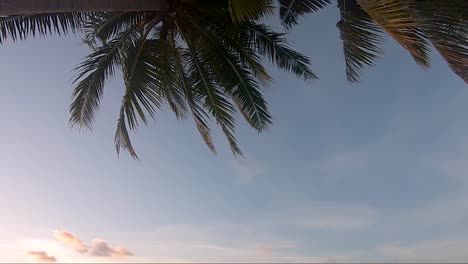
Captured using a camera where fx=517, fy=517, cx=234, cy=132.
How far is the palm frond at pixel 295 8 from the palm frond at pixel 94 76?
281cm

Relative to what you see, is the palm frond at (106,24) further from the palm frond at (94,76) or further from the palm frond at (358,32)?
the palm frond at (358,32)

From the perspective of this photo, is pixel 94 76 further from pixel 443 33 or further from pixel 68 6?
pixel 443 33

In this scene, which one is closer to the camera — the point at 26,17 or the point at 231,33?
the point at 26,17

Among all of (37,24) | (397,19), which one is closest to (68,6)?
(37,24)

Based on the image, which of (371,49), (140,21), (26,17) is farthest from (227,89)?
(26,17)

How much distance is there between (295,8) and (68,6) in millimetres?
4398

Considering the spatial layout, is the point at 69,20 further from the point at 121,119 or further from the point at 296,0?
the point at 296,0

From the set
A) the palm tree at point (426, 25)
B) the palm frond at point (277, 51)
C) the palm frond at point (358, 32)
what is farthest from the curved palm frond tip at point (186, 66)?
the palm tree at point (426, 25)

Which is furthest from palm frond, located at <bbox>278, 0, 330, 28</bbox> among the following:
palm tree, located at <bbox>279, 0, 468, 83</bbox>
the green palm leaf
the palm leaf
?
palm tree, located at <bbox>279, 0, 468, 83</bbox>

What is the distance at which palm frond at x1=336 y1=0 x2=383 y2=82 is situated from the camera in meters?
7.54

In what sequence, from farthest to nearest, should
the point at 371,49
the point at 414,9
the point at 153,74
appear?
the point at 153,74, the point at 371,49, the point at 414,9

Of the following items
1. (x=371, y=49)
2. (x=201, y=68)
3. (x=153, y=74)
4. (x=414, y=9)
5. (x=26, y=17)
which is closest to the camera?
(x=414, y=9)

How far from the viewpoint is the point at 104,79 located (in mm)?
9242

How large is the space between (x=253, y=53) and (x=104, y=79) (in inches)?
107
